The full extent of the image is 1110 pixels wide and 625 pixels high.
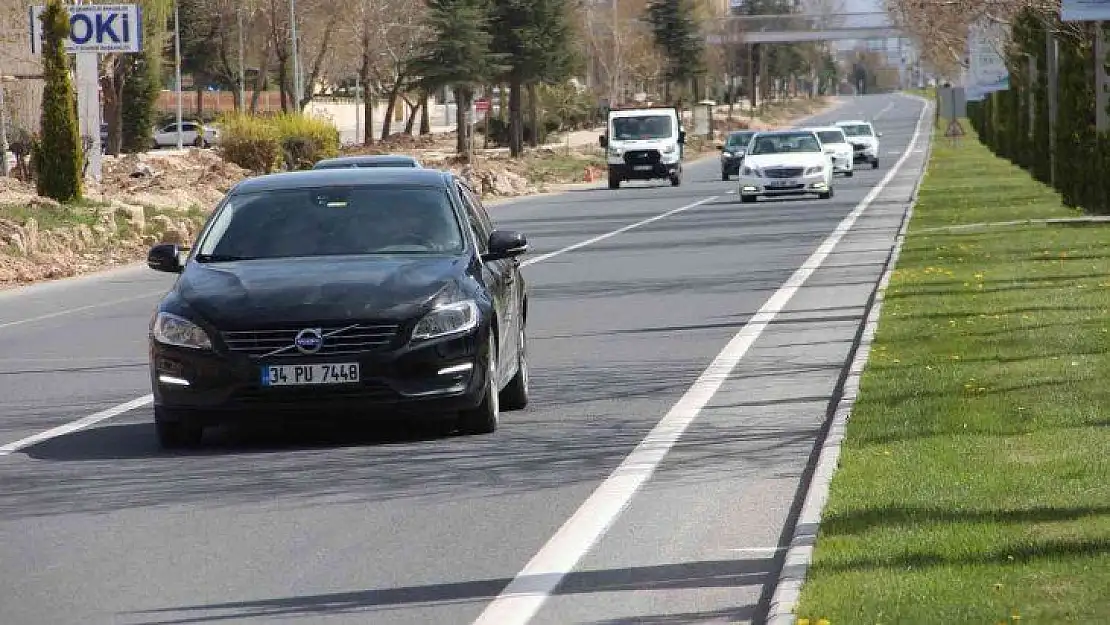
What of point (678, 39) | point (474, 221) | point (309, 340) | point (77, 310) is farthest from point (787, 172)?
point (678, 39)

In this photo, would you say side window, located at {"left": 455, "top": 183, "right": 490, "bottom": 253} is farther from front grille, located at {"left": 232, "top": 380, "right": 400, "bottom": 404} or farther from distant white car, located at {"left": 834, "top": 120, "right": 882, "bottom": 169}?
distant white car, located at {"left": 834, "top": 120, "right": 882, "bottom": 169}

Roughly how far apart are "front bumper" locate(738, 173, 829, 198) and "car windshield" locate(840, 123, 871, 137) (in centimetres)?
2794

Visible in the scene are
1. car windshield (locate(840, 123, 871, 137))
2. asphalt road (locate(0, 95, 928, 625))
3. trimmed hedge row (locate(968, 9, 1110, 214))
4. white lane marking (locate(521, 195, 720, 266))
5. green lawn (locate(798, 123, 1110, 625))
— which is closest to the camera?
green lawn (locate(798, 123, 1110, 625))

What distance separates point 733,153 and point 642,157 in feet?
20.2

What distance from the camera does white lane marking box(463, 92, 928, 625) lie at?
25.9 ft

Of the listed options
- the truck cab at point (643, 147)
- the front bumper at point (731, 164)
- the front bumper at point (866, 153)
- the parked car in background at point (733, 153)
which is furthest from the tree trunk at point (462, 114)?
the truck cab at point (643, 147)

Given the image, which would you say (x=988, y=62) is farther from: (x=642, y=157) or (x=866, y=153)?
(x=642, y=157)

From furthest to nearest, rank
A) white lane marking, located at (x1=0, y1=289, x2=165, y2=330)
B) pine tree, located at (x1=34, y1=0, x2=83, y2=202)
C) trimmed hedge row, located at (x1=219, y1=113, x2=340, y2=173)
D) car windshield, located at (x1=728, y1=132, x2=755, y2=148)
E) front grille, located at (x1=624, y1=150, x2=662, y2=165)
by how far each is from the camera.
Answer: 1. car windshield, located at (x1=728, y1=132, x2=755, y2=148)
2. front grille, located at (x1=624, y1=150, x2=662, y2=165)
3. trimmed hedge row, located at (x1=219, y1=113, x2=340, y2=173)
4. pine tree, located at (x1=34, y1=0, x2=83, y2=202)
5. white lane marking, located at (x1=0, y1=289, x2=165, y2=330)

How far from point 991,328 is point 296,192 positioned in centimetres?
605

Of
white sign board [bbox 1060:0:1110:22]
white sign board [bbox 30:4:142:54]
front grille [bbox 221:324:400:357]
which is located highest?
white sign board [bbox 30:4:142:54]

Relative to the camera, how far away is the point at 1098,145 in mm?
36094

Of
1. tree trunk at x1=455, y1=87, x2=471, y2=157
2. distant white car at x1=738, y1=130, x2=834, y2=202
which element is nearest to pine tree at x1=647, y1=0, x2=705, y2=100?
tree trunk at x1=455, y1=87, x2=471, y2=157

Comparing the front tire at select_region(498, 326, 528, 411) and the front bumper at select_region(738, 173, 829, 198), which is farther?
the front bumper at select_region(738, 173, 829, 198)

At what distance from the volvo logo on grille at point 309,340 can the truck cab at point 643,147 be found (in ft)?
177
